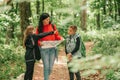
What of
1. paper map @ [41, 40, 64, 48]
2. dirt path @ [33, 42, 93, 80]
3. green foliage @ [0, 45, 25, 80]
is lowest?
dirt path @ [33, 42, 93, 80]

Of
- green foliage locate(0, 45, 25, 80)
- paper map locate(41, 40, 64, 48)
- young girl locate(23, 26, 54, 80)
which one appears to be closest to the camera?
paper map locate(41, 40, 64, 48)

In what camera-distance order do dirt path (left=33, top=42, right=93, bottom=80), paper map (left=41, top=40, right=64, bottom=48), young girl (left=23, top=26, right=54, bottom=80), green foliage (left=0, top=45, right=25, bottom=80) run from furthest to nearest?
dirt path (left=33, top=42, right=93, bottom=80)
green foliage (left=0, top=45, right=25, bottom=80)
young girl (left=23, top=26, right=54, bottom=80)
paper map (left=41, top=40, right=64, bottom=48)

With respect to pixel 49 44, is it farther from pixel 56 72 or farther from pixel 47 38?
pixel 56 72

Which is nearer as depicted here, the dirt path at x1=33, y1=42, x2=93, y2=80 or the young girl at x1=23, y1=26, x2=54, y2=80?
the young girl at x1=23, y1=26, x2=54, y2=80

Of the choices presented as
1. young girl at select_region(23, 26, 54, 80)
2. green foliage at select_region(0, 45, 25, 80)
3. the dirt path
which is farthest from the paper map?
the dirt path

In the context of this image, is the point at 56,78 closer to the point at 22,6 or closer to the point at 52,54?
the point at 52,54

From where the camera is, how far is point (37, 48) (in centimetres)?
776

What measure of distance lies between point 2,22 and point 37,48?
3510 mm

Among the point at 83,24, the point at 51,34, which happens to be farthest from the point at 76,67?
the point at 83,24

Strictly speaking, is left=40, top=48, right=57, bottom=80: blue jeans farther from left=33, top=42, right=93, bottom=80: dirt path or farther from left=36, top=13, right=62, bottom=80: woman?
left=33, top=42, right=93, bottom=80: dirt path

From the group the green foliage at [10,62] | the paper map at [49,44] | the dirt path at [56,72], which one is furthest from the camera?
the dirt path at [56,72]

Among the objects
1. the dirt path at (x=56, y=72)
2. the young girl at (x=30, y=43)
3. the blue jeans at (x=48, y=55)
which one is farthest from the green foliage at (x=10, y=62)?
the blue jeans at (x=48, y=55)

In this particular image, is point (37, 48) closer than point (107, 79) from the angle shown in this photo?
Yes

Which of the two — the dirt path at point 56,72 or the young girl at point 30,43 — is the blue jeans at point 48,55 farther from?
the dirt path at point 56,72
